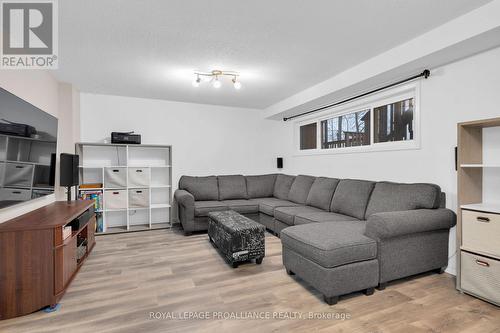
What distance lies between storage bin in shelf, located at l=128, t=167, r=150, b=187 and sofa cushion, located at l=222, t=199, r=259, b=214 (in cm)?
141

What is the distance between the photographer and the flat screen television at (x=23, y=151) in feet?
6.61

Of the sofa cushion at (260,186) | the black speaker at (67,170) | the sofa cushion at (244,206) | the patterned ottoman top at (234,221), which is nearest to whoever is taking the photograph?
the patterned ottoman top at (234,221)

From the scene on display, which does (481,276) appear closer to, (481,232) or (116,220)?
(481,232)

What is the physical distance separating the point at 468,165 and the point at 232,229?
232cm

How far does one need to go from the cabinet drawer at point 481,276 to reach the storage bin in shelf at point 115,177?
4.57m

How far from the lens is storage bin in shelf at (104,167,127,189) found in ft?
14.1

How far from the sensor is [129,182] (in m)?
4.41

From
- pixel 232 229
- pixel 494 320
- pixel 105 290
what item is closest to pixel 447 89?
pixel 494 320

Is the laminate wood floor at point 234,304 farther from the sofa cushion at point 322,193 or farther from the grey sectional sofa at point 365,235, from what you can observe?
the sofa cushion at point 322,193

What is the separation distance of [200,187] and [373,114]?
10.2ft

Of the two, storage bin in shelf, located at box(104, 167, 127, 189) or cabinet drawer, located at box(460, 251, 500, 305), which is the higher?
storage bin in shelf, located at box(104, 167, 127, 189)

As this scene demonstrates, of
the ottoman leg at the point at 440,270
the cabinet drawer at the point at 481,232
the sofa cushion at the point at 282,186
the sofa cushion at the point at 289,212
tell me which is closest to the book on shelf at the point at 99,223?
the sofa cushion at the point at 289,212

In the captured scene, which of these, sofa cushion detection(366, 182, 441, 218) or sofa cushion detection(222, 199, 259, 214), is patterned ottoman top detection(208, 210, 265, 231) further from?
sofa cushion detection(366, 182, 441, 218)

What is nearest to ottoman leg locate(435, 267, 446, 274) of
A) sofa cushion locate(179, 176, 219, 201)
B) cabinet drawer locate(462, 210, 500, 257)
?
cabinet drawer locate(462, 210, 500, 257)
